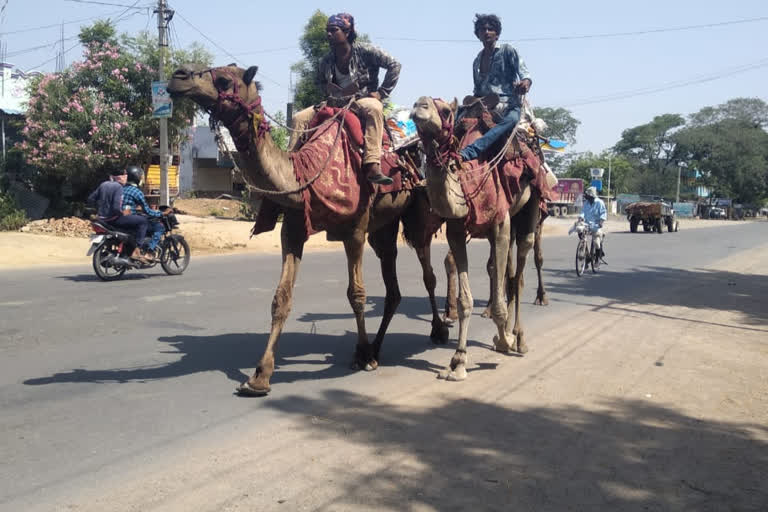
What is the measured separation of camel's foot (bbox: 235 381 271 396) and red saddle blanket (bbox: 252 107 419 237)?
1.31m

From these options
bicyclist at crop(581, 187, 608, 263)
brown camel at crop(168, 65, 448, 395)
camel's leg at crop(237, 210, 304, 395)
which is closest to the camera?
brown camel at crop(168, 65, 448, 395)

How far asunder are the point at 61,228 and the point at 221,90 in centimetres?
1738

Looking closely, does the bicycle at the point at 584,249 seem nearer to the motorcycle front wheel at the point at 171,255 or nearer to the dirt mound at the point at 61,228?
the motorcycle front wheel at the point at 171,255

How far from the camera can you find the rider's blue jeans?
6.67m

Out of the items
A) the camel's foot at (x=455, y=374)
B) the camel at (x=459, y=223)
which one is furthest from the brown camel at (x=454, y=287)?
the camel's foot at (x=455, y=374)

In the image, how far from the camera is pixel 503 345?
7297mm

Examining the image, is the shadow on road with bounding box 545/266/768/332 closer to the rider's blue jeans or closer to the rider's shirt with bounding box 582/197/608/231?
the rider's shirt with bounding box 582/197/608/231

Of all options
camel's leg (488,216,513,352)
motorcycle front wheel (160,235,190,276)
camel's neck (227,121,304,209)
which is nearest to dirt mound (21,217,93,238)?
motorcycle front wheel (160,235,190,276)

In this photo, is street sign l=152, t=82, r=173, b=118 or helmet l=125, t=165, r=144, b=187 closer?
helmet l=125, t=165, r=144, b=187

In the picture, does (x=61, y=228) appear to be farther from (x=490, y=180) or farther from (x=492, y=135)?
(x=490, y=180)

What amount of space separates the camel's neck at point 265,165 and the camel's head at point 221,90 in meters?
0.13

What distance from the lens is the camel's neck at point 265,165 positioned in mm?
5191

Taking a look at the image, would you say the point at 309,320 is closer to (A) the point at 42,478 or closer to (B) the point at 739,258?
(A) the point at 42,478


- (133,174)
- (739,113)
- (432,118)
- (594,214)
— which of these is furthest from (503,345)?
(739,113)
